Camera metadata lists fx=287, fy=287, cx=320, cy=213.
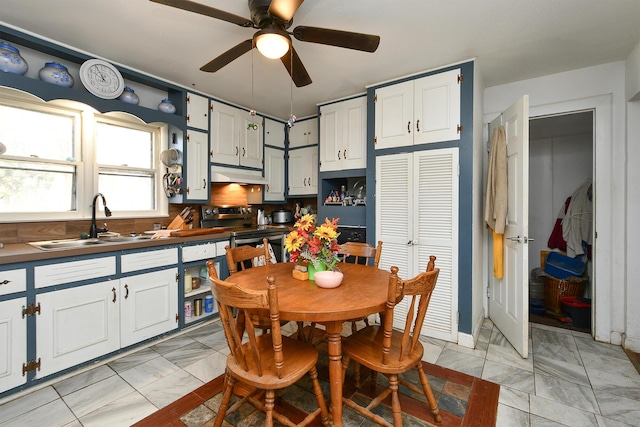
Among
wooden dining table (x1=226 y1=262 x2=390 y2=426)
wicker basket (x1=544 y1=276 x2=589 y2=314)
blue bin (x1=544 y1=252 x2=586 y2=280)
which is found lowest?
wicker basket (x1=544 y1=276 x2=589 y2=314)

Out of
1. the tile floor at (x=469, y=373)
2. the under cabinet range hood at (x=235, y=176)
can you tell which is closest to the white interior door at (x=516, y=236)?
the tile floor at (x=469, y=373)

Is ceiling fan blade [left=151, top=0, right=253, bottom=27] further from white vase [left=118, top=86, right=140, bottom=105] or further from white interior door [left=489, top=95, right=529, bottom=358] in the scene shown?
white interior door [left=489, top=95, right=529, bottom=358]

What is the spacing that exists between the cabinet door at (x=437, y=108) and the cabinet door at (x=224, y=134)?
2166 mm

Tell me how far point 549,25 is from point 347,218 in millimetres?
2384

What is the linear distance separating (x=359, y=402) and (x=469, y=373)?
927 millimetres

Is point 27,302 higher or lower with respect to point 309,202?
lower

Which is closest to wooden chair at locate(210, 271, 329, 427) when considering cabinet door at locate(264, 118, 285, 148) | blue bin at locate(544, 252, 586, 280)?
cabinet door at locate(264, 118, 285, 148)

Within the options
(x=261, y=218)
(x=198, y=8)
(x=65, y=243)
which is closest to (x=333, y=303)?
(x=198, y=8)

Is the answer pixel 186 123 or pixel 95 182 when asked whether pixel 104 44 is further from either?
pixel 95 182

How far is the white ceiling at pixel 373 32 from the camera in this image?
1.91m

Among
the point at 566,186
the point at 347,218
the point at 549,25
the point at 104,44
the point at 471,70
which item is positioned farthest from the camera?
the point at 566,186

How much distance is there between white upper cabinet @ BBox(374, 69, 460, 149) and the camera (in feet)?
8.67

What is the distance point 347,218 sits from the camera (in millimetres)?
3443

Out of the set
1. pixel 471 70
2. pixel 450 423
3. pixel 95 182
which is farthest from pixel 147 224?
pixel 471 70
